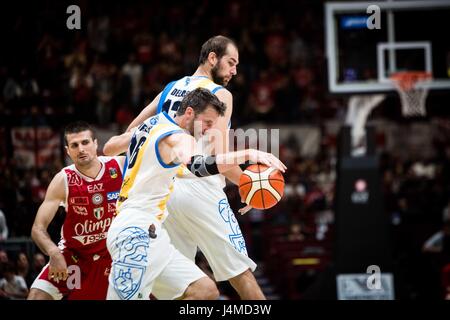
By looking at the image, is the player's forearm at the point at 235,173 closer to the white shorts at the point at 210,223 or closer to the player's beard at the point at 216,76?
the white shorts at the point at 210,223

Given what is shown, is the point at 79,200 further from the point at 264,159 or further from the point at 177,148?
the point at 264,159

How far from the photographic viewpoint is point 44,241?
6.95m

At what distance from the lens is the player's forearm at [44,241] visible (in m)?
A: 6.86

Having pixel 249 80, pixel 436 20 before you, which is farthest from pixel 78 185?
pixel 249 80

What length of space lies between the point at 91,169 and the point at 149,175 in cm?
157

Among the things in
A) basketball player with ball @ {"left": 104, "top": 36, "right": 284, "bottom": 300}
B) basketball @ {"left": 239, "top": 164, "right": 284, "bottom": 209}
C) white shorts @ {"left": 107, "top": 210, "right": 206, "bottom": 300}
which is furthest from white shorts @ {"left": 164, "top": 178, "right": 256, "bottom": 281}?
white shorts @ {"left": 107, "top": 210, "right": 206, "bottom": 300}

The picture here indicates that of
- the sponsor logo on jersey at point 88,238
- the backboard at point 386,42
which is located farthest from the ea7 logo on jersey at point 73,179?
Result: the backboard at point 386,42

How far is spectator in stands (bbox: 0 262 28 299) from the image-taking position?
8469mm

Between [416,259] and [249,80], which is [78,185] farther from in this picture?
[249,80]

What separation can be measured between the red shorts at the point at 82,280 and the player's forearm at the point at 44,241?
277mm

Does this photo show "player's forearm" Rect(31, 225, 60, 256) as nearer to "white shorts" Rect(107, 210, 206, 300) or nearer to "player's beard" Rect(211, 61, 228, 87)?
"white shorts" Rect(107, 210, 206, 300)

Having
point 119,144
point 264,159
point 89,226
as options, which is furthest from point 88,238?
point 264,159

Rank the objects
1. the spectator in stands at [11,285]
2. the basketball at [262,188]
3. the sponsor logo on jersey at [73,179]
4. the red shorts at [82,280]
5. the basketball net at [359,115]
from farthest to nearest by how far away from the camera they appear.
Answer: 1. the basketball net at [359,115]
2. the spectator in stands at [11,285]
3. the sponsor logo on jersey at [73,179]
4. the red shorts at [82,280]
5. the basketball at [262,188]
